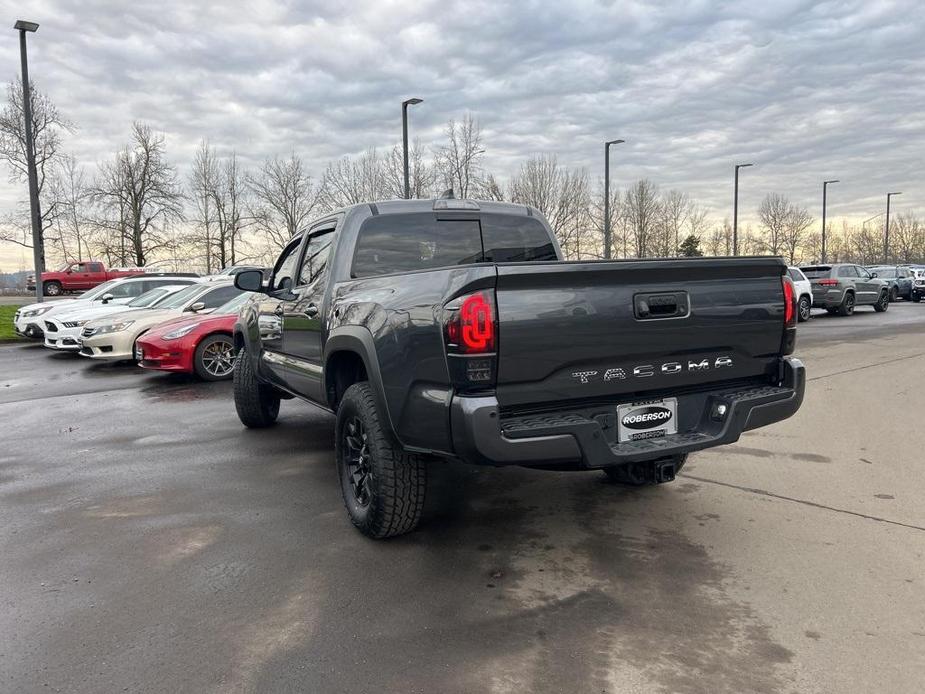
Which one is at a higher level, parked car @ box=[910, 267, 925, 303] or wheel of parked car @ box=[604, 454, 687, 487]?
parked car @ box=[910, 267, 925, 303]

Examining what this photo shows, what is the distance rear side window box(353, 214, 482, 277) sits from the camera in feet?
15.5

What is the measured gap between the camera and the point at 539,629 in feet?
9.65

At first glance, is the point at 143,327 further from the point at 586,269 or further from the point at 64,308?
the point at 586,269

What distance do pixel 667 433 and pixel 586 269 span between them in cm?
100

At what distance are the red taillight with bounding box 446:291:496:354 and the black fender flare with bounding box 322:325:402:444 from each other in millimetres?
737

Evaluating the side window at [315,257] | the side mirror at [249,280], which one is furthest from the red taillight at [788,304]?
the side mirror at [249,280]

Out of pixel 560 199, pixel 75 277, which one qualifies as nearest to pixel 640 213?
pixel 560 199

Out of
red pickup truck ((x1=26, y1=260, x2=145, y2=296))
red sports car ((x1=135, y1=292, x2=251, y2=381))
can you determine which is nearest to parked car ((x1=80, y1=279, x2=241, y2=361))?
red sports car ((x1=135, y1=292, x2=251, y2=381))

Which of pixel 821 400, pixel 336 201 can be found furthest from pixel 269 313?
pixel 336 201

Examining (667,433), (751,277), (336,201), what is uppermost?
(336,201)

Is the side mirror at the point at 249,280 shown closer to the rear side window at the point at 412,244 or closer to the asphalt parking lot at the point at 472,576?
the asphalt parking lot at the point at 472,576

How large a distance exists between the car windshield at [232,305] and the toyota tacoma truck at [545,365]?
6.71 m

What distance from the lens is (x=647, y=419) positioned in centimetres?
346

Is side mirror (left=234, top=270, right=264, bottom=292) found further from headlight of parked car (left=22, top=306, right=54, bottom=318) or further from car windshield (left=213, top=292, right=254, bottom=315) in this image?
headlight of parked car (left=22, top=306, right=54, bottom=318)
